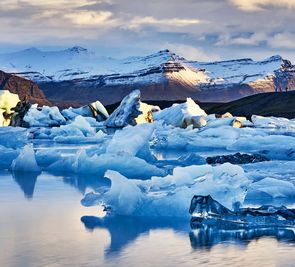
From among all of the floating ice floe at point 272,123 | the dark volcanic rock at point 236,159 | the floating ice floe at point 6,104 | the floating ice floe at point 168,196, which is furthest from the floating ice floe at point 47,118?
the floating ice floe at point 168,196

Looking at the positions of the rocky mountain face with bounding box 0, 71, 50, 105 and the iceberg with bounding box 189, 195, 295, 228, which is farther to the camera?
the rocky mountain face with bounding box 0, 71, 50, 105

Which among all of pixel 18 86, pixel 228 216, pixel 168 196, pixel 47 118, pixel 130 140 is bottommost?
pixel 228 216

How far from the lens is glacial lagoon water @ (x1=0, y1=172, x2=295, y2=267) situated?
258 inches

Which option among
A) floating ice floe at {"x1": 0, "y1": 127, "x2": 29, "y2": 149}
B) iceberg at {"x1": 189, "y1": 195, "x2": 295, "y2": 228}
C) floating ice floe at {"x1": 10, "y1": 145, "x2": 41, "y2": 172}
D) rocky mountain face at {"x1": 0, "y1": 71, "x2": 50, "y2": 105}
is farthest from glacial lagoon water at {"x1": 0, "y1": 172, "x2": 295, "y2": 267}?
rocky mountain face at {"x1": 0, "y1": 71, "x2": 50, "y2": 105}

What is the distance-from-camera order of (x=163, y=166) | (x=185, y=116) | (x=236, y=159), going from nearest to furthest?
(x=163, y=166), (x=236, y=159), (x=185, y=116)

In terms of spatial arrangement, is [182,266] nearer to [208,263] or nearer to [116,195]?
[208,263]

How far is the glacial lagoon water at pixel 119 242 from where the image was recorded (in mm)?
6547

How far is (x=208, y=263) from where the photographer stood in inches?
254

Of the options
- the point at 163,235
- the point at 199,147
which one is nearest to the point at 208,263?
the point at 163,235

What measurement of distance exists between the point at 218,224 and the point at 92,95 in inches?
7200

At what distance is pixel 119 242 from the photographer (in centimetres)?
738

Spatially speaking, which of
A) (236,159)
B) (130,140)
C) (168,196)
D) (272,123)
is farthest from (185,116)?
(168,196)

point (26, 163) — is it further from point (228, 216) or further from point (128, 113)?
point (128, 113)

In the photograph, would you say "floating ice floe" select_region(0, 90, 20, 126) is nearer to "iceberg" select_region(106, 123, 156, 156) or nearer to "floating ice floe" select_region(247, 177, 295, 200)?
"iceberg" select_region(106, 123, 156, 156)
